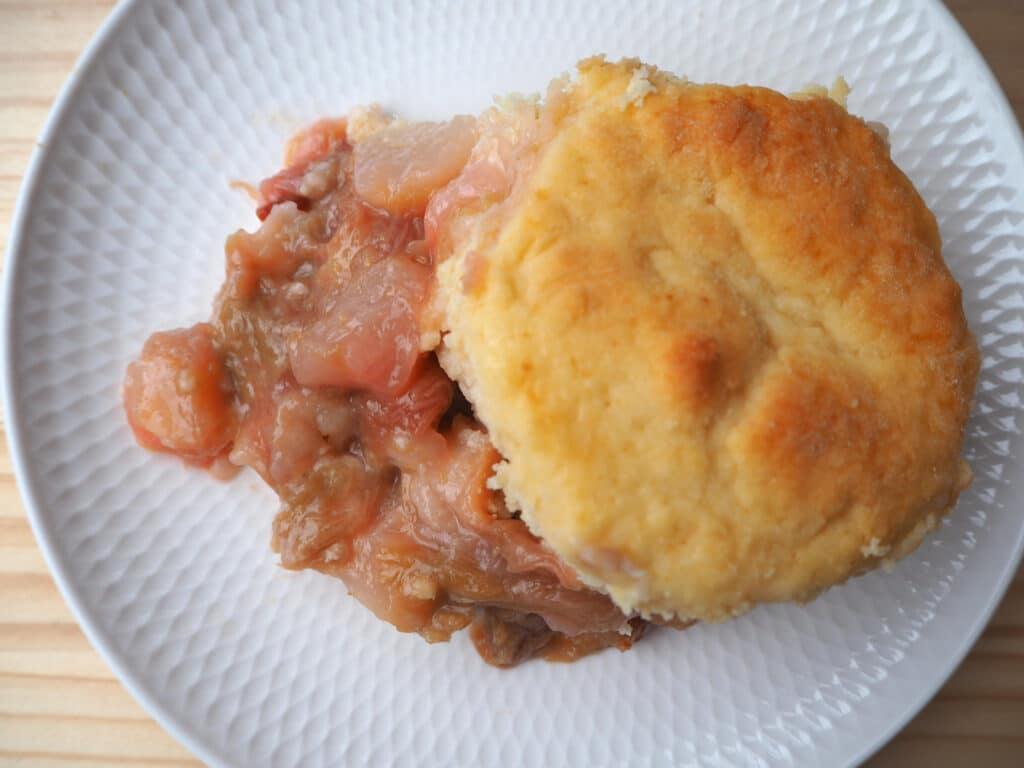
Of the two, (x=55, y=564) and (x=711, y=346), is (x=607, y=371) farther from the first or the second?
(x=55, y=564)

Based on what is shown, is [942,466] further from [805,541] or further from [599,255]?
[599,255]

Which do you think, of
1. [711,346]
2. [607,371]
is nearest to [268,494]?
[607,371]

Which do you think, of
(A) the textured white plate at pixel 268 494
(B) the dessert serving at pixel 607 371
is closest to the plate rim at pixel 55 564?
(A) the textured white plate at pixel 268 494

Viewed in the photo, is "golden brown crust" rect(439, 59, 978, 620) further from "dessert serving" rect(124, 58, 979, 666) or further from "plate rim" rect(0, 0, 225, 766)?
"plate rim" rect(0, 0, 225, 766)

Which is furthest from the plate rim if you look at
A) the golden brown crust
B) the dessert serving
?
the golden brown crust

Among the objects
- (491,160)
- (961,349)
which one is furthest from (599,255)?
(961,349)

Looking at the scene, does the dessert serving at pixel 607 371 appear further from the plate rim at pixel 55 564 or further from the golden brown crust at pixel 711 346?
the plate rim at pixel 55 564
